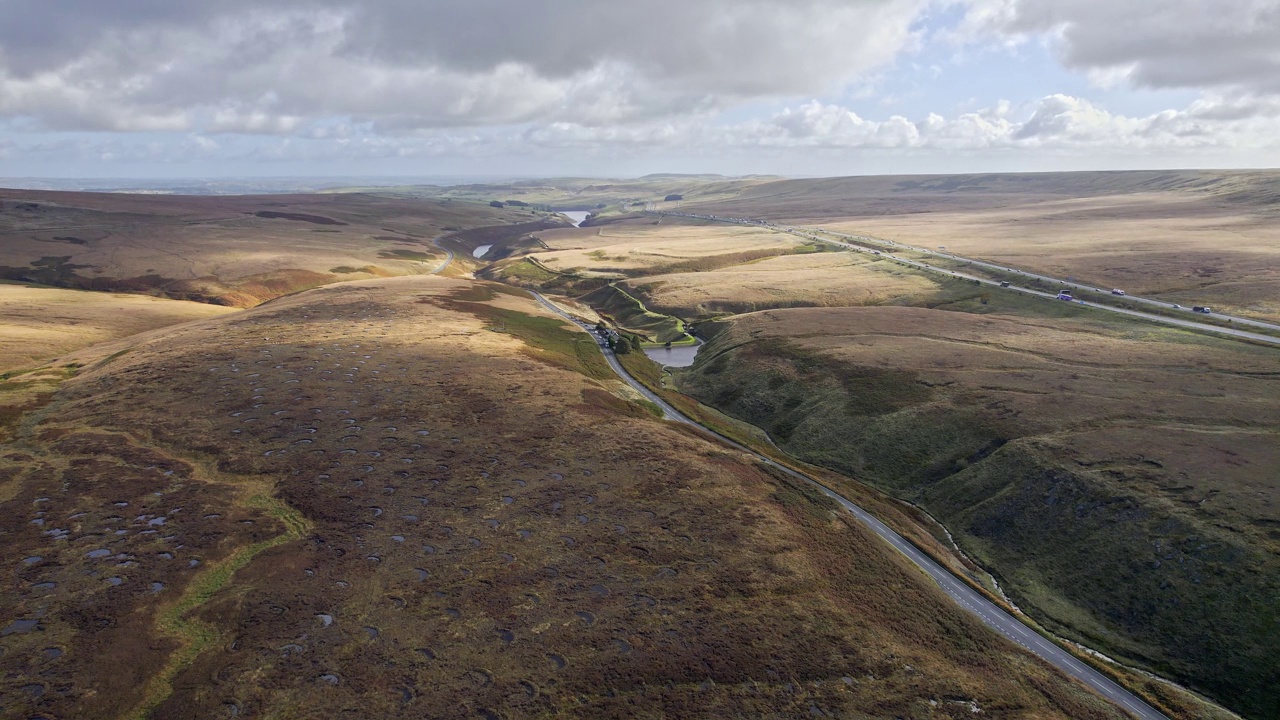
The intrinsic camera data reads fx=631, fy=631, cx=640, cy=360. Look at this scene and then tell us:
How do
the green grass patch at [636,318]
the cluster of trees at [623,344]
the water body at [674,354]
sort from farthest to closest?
1. the green grass patch at [636,318]
2. the water body at [674,354]
3. the cluster of trees at [623,344]

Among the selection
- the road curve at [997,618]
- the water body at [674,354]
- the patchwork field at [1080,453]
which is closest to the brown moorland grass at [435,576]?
the road curve at [997,618]

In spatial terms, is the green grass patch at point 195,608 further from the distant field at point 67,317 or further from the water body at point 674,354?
the water body at point 674,354

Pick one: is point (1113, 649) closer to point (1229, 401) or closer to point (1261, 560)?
point (1261, 560)

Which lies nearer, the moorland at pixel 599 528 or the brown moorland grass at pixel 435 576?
the brown moorland grass at pixel 435 576

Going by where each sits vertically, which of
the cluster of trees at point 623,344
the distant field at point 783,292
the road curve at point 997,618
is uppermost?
the distant field at point 783,292

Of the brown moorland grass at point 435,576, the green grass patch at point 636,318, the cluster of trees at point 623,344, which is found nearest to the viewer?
the brown moorland grass at point 435,576

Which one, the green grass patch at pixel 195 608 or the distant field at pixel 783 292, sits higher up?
the distant field at pixel 783 292
